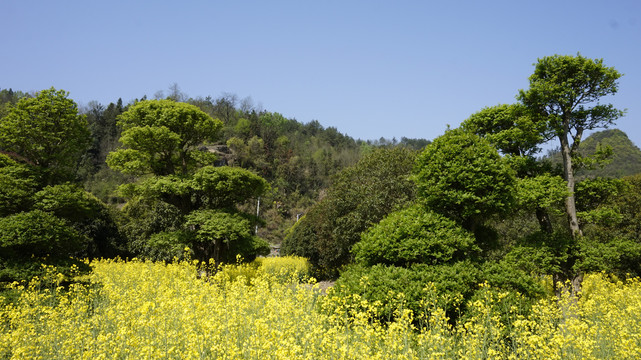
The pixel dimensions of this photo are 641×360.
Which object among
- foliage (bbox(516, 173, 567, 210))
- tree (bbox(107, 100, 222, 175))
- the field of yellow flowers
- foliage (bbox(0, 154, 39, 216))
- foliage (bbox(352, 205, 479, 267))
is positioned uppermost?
tree (bbox(107, 100, 222, 175))

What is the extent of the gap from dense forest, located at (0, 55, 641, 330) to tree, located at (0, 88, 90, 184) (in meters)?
0.03

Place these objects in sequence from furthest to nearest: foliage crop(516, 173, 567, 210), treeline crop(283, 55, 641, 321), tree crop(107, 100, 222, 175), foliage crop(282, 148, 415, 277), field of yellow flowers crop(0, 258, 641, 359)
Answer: foliage crop(282, 148, 415, 277) → tree crop(107, 100, 222, 175) → foliage crop(516, 173, 567, 210) → treeline crop(283, 55, 641, 321) → field of yellow flowers crop(0, 258, 641, 359)

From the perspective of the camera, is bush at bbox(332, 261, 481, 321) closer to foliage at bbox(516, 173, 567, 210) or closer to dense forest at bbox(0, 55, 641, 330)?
dense forest at bbox(0, 55, 641, 330)

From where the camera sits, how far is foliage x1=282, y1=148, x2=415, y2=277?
1430 cm

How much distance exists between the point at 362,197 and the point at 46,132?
10.7 metres

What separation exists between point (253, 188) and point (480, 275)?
864 centimetres

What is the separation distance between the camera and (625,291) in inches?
325

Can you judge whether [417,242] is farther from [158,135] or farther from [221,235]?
[158,135]

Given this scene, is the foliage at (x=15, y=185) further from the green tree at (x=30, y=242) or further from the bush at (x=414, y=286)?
the bush at (x=414, y=286)

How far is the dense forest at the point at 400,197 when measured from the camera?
6887mm

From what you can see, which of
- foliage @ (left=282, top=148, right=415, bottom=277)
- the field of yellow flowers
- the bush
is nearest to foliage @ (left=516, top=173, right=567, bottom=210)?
the field of yellow flowers

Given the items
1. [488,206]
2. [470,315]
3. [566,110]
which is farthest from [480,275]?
[566,110]

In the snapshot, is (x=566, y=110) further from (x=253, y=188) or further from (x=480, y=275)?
(x=253, y=188)

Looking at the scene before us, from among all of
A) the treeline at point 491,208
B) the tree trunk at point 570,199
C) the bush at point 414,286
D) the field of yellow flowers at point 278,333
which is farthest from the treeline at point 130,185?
the tree trunk at point 570,199
